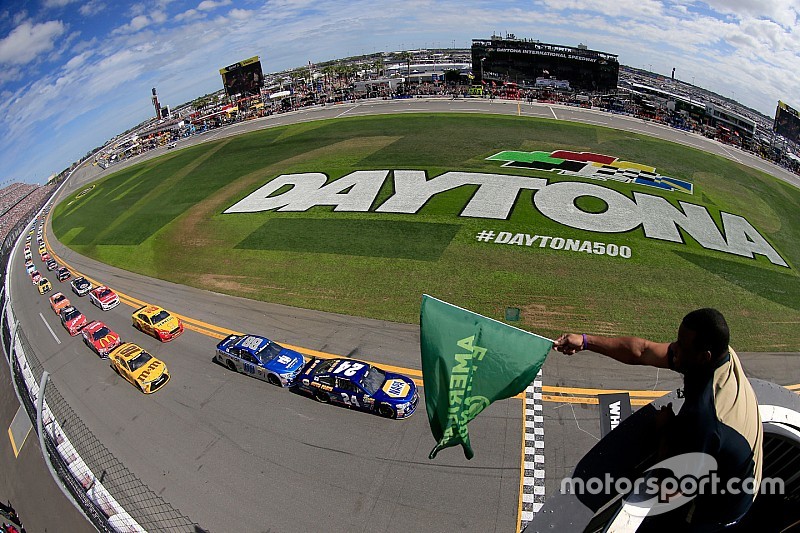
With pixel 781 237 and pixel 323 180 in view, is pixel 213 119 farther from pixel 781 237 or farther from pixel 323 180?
pixel 781 237

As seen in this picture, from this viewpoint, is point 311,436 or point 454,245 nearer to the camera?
point 311,436

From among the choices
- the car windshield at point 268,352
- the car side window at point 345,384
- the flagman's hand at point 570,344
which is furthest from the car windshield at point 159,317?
the flagman's hand at point 570,344

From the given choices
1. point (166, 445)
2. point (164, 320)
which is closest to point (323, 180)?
point (164, 320)

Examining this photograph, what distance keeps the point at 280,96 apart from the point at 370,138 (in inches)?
2362

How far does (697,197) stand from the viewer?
113 feet

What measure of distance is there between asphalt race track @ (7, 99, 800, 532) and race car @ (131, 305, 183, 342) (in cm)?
60

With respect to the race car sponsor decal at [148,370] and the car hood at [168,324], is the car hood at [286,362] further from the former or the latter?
the car hood at [168,324]

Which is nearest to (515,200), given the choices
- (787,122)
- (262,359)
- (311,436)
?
(262,359)

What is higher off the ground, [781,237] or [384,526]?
[384,526]

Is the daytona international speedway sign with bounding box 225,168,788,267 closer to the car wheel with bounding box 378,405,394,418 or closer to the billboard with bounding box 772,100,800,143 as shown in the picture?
the car wheel with bounding box 378,405,394,418

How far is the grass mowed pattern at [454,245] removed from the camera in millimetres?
22016

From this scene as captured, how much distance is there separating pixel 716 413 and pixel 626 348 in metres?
0.90

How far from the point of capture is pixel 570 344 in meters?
4.46

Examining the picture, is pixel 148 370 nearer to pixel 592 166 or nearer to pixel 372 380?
pixel 372 380
